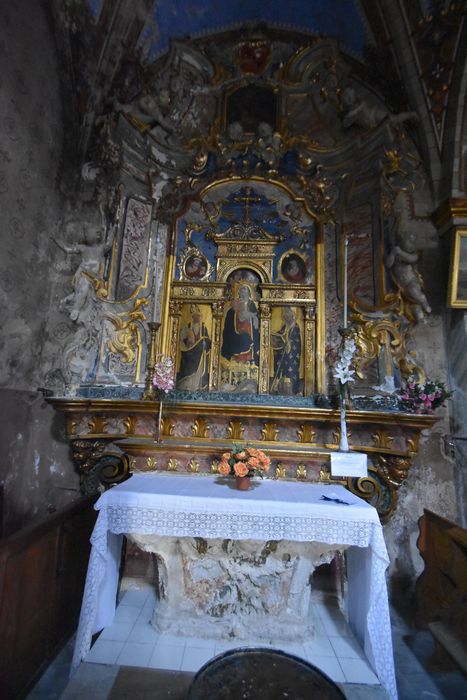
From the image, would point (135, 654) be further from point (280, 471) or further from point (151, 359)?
point (151, 359)

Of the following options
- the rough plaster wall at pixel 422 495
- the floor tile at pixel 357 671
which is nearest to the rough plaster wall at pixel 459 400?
the rough plaster wall at pixel 422 495

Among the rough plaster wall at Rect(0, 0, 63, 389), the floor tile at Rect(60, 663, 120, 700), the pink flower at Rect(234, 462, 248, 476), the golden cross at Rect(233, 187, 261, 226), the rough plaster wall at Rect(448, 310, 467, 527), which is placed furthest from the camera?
the golden cross at Rect(233, 187, 261, 226)

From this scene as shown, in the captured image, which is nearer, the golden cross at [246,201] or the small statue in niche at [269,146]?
the golden cross at [246,201]

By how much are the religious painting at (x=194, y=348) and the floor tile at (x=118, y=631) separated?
258cm

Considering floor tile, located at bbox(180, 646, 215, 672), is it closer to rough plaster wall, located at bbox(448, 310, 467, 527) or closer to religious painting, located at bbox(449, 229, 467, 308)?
rough plaster wall, located at bbox(448, 310, 467, 527)

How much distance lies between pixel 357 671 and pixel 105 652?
7.05 ft

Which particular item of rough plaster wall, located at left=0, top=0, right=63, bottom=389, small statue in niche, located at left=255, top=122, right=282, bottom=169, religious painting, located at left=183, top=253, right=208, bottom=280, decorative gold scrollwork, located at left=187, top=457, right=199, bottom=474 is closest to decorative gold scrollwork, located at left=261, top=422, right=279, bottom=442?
decorative gold scrollwork, located at left=187, top=457, right=199, bottom=474

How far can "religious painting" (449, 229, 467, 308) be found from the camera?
14.9 ft

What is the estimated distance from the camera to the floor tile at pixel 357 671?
118 inches

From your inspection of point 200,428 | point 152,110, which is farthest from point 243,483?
point 152,110

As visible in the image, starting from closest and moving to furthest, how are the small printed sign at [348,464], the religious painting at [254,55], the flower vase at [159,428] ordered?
1. the small printed sign at [348,464]
2. the flower vase at [159,428]
3. the religious painting at [254,55]

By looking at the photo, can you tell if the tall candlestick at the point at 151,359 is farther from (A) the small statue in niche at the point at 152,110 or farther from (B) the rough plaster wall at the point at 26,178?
(A) the small statue in niche at the point at 152,110

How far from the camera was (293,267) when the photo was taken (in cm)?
538

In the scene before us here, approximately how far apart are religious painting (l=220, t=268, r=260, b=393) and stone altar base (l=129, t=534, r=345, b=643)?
80.5 inches
